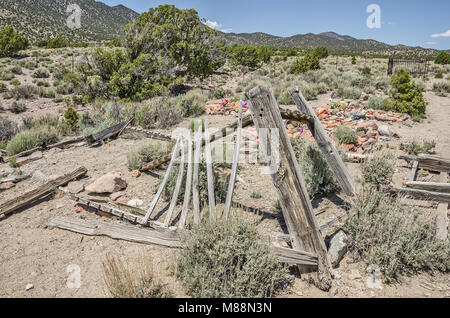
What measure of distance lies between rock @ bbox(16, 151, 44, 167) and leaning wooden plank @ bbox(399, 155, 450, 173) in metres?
8.39

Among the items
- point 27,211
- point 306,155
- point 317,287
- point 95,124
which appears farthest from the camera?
point 95,124

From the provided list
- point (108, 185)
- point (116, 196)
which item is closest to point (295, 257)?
point (116, 196)

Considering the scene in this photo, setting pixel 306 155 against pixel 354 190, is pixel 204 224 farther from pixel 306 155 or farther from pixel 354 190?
pixel 306 155

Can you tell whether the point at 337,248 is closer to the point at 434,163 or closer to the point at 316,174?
the point at 316,174

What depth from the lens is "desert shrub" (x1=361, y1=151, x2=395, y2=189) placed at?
14.6ft

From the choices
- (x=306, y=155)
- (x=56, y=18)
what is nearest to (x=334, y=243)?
(x=306, y=155)

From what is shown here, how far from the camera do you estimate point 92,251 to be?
3271mm

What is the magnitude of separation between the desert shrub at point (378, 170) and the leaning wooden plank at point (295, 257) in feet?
7.74

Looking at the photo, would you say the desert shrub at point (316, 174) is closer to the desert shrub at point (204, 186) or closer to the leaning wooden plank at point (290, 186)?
the desert shrub at point (204, 186)

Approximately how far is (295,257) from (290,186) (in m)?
0.74

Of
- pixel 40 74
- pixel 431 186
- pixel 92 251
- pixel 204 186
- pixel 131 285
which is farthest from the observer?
pixel 40 74

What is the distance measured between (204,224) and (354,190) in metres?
2.17

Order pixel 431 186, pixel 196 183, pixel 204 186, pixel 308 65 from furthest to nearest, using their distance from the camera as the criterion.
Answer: pixel 308 65, pixel 204 186, pixel 431 186, pixel 196 183

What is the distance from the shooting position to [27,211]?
423 cm
